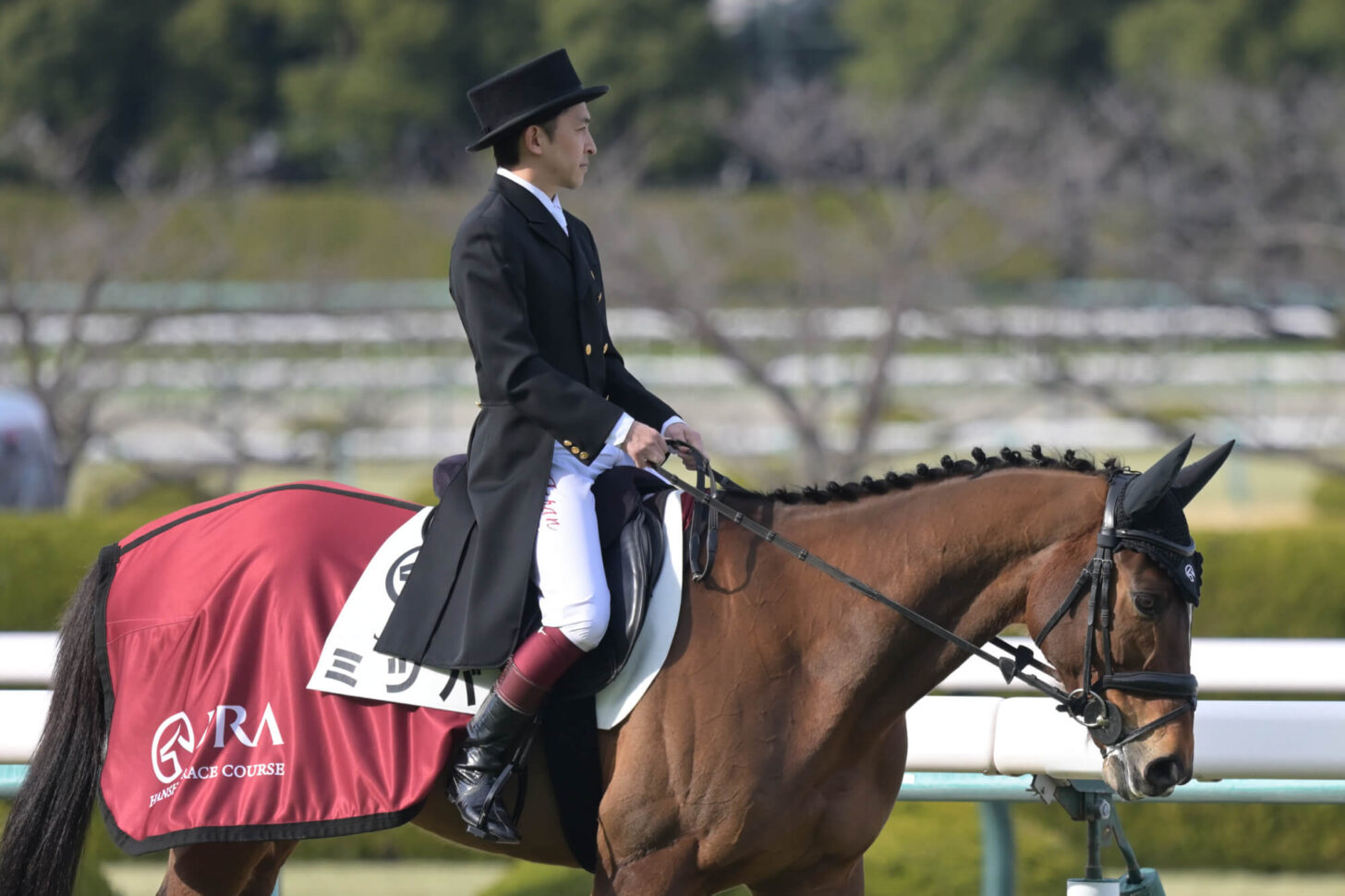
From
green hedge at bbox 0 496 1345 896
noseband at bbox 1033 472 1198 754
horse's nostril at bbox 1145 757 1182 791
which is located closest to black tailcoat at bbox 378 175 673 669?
noseband at bbox 1033 472 1198 754

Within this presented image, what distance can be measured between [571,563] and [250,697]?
739mm

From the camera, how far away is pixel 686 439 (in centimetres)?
349

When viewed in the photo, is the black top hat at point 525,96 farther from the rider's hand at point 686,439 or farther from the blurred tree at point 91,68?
the blurred tree at point 91,68

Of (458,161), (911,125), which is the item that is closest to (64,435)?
(458,161)

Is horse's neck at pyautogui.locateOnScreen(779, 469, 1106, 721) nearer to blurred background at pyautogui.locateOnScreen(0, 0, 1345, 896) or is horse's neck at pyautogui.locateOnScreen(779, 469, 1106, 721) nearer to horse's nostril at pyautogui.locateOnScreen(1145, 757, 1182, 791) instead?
horse's nostril at pyautogui.locateOnScreen(1145, 757, 1182, 791)

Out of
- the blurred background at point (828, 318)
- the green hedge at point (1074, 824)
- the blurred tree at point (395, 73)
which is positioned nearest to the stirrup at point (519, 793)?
the green hedge at point (1074, 824)

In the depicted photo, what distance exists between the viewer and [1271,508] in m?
14.7

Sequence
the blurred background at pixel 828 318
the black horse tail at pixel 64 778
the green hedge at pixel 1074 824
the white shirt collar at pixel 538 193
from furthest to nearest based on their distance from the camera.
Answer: the blurred background at pixel 828 318 → the green hedge at pixel 1074 824 → the black horse tail at pixel 64 778 → the white shirt collar at pixel 538 193

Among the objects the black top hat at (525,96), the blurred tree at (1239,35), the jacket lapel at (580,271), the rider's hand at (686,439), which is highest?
the blurred tree at (1239,35)

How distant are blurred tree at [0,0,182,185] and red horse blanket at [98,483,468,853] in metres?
18.2

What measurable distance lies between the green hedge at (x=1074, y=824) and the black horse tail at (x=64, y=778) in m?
1.54

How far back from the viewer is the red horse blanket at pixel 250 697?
3340mm

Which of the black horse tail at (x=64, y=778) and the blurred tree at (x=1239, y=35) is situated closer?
the black horse tail at (x=64, y=778)

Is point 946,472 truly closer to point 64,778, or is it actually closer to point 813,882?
point 813,882
